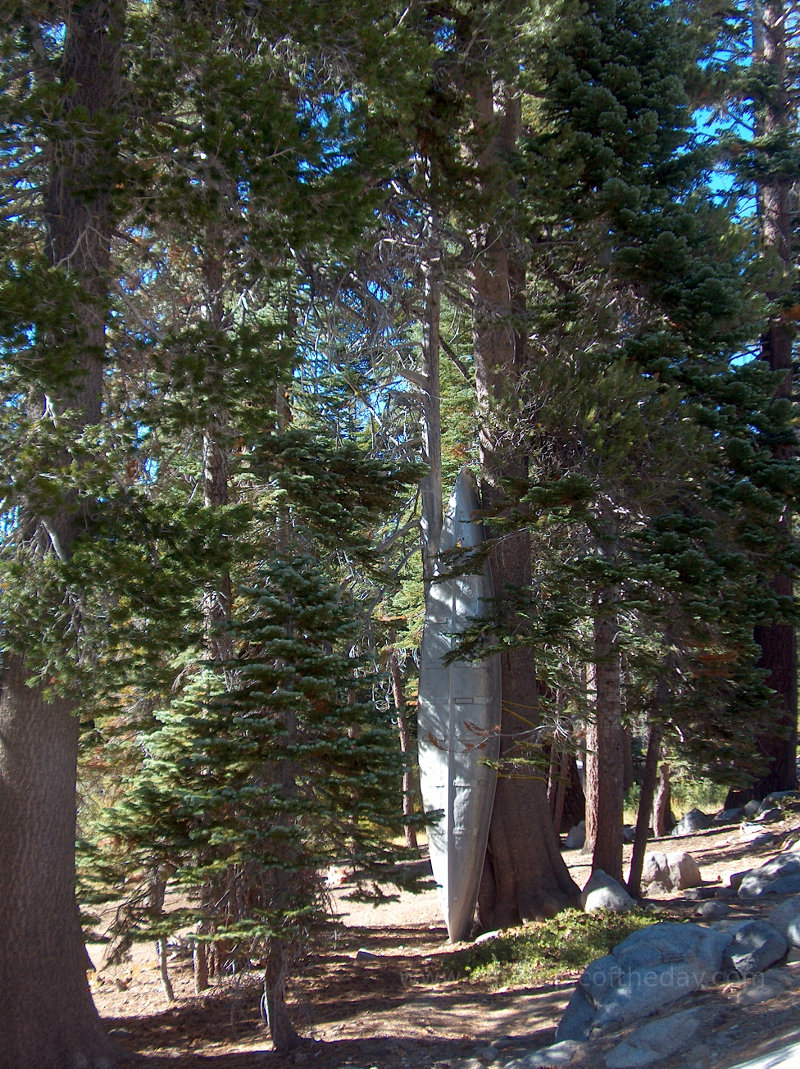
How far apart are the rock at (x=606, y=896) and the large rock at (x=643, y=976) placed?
2.62 m

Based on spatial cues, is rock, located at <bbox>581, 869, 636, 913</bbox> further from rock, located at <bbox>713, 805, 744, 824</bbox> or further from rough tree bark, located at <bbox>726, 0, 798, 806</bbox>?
rock, located at <bbox>713, 805, 744, 824</bbox>

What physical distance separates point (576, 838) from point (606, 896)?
7.56m

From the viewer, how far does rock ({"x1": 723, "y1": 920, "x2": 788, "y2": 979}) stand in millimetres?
5988

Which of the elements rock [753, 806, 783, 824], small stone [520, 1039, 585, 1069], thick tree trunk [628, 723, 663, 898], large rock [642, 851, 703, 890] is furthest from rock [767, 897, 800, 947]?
rock [753, 806, 783, 824]

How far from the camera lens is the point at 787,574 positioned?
899 centimetres

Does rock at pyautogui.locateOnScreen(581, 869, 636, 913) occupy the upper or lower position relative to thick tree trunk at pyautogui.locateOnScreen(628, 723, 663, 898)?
lower

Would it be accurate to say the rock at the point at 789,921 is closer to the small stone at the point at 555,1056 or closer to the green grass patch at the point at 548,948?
Answer: the small stone at the point at 555,1056

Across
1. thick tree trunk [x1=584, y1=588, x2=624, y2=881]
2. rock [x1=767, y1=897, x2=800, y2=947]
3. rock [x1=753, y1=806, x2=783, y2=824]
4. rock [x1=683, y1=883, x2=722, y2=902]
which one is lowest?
rock [x1=683, y1=883, x2=722, y2=902]

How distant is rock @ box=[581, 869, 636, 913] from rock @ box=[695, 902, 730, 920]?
0.70 metres

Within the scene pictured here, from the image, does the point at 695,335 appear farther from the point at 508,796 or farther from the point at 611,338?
the point at 508,796

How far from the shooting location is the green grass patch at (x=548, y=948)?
839 cm

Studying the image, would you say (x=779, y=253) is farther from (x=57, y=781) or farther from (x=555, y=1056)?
(x=57, y=781)

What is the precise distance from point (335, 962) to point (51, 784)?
5.01 metres

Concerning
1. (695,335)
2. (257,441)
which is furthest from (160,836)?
(695,335)
